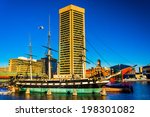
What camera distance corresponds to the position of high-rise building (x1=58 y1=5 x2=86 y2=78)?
155 feet

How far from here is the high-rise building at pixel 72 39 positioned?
47219 millimetres

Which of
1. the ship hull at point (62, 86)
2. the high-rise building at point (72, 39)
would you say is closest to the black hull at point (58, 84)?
the ship hull at point (62, 86)

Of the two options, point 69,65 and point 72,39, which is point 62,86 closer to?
point 72,39

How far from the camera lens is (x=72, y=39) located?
1988 inches

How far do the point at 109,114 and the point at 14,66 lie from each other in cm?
5670

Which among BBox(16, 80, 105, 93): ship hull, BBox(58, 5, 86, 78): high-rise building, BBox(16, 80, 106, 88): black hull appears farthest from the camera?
BBox(58, 5, 86, 78): high-rise building

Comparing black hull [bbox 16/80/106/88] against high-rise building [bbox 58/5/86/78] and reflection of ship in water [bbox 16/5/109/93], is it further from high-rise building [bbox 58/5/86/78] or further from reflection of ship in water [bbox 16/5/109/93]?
high-rise building [bbox 58/5/86/78]

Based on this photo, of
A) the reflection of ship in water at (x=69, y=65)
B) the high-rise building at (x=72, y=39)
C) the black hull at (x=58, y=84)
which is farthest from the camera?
the high-rise building at (x=72, y=39)

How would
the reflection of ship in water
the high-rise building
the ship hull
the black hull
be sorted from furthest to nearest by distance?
the high-rise building, the reflection of ship in water, the black hull, the ship hull

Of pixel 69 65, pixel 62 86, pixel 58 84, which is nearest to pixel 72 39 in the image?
pixel 58 84

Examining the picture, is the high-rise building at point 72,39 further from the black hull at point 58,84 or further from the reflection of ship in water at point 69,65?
the black hull at point 58,84

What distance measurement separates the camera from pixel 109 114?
1138cm

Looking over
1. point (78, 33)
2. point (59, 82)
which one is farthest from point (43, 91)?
A: point (78, 33)

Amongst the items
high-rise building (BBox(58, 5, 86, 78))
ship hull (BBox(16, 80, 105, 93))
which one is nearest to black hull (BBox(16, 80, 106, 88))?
ship hull (BBox(16, 80, 105, 93))
